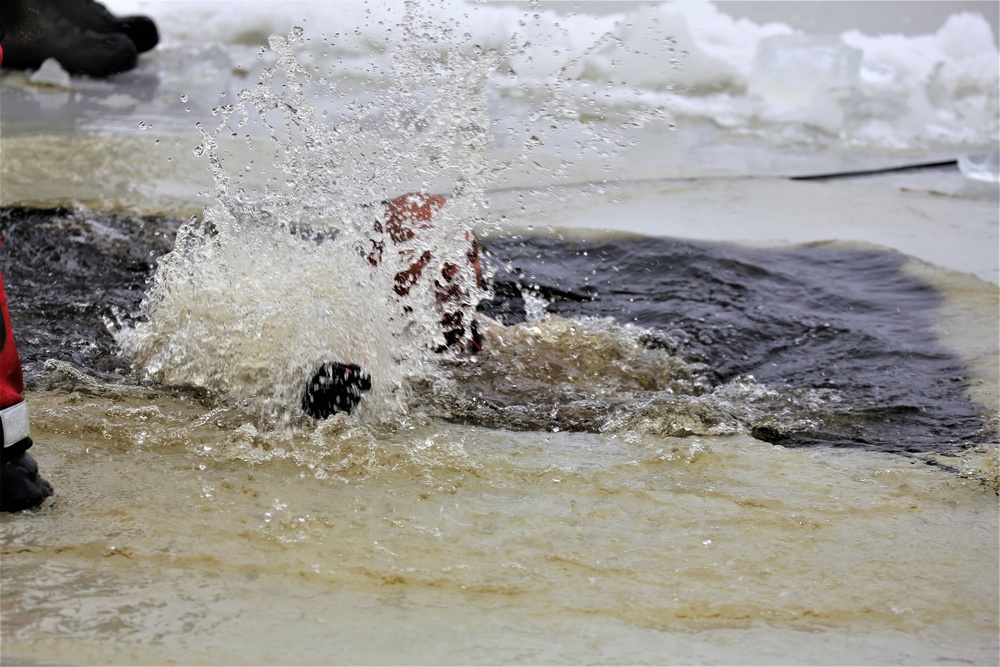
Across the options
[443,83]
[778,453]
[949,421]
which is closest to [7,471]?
[778,453]

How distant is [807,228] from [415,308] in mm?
2764

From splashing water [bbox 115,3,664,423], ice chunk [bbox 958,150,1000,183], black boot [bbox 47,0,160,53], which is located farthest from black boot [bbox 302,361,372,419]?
black boot [bbox 47,0,160,53]

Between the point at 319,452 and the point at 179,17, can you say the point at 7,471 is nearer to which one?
the point at 319,452

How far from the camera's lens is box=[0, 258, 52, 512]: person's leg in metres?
1.79

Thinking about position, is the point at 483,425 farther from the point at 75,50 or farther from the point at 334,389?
the point at 75,50

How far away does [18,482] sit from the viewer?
6.07 ft

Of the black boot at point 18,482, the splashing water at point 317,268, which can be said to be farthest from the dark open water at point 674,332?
the black boot at point 18,482

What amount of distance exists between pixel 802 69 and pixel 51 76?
258 inches

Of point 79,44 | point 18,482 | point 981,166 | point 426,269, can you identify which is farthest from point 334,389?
point 79,44

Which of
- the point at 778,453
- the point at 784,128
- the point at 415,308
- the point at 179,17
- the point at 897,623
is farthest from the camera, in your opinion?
the point at 179,17

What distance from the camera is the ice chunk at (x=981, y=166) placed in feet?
21.1

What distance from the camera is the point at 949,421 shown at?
2.84 metres

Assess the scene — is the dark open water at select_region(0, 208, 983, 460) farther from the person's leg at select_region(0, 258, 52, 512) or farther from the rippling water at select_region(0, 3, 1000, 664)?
the person's leg at select_region(0, 258, 52, 512)

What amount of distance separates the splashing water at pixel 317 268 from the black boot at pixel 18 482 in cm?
68
